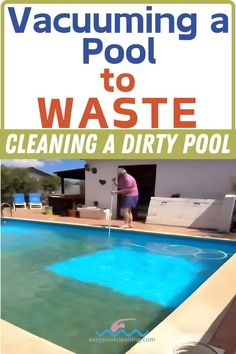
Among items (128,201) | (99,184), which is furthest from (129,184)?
(99,184)

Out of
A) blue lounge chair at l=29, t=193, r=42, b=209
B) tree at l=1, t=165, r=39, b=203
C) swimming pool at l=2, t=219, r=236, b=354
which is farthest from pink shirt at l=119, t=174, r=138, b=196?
tree at l=1, t=165, r=39, b=203

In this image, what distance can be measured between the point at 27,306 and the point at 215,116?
5.04 m

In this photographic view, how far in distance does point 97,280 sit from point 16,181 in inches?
720

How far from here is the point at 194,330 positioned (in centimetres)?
209

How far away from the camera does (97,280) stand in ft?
13.3

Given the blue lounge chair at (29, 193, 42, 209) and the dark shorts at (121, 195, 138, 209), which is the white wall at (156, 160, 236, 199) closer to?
the dark shorts at (121, 195, 138, 209)

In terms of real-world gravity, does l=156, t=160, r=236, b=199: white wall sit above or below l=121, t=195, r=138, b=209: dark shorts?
above

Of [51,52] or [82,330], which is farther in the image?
[51,52]

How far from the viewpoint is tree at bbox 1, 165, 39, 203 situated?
20.6m

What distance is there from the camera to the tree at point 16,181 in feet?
67.6

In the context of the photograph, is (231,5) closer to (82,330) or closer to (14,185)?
(82,330)

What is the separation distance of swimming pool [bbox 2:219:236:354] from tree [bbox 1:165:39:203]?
13.9m

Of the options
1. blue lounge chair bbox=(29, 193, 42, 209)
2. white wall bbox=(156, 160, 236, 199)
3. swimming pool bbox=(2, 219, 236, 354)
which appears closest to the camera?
swimming pool bbox=(2, 219, 236, 354)

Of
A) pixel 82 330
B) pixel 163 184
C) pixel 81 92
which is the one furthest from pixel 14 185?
pixel 82 330
